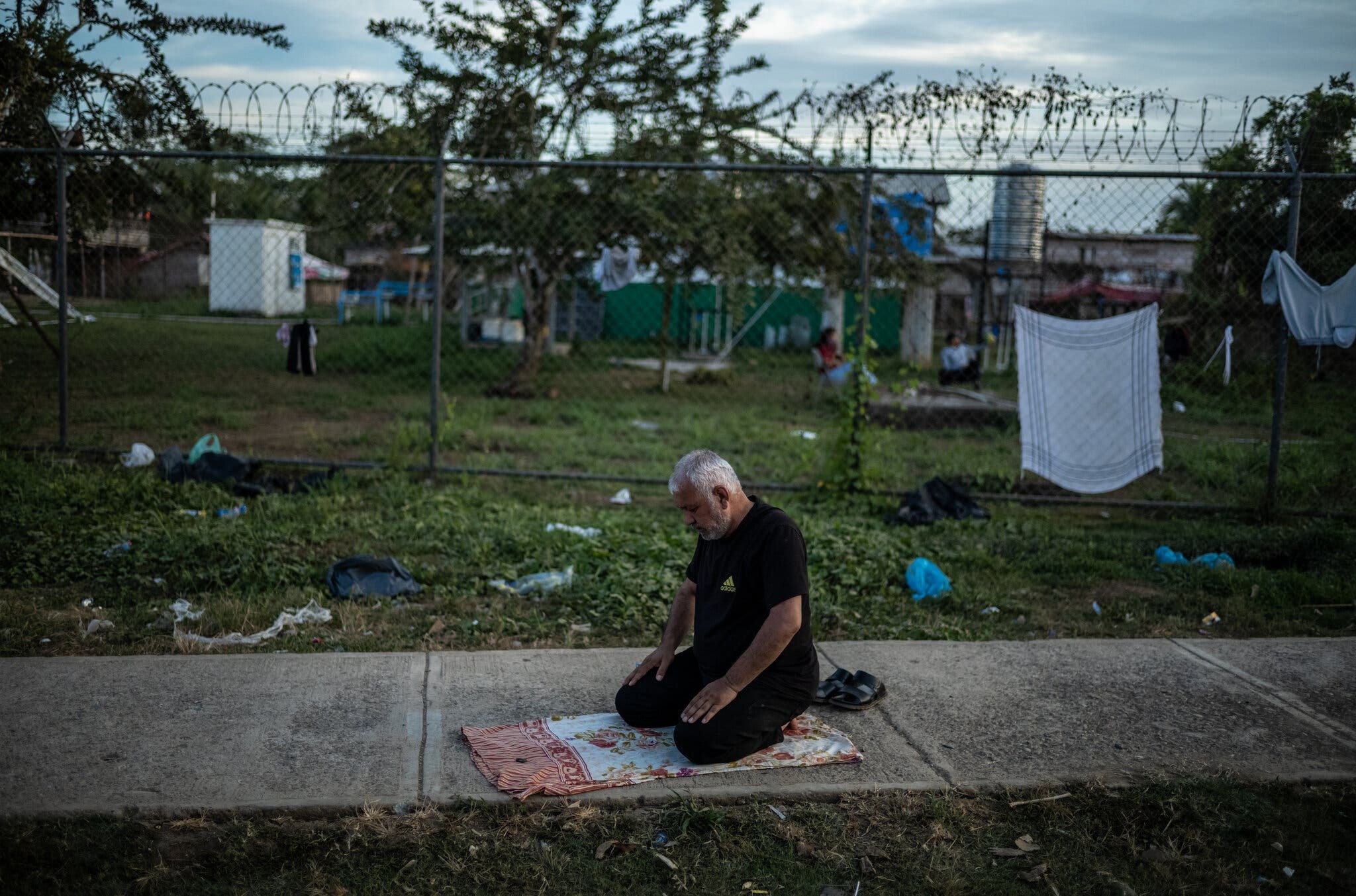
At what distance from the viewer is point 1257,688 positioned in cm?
446

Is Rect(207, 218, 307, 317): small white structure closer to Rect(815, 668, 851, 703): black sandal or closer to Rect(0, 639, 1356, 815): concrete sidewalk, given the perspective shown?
Rect(0, 639, 1356, 815): concrete sidewalk

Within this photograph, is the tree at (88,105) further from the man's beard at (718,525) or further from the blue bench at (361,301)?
the blue bench at (361,301)

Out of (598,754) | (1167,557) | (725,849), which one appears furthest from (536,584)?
(1167,557)

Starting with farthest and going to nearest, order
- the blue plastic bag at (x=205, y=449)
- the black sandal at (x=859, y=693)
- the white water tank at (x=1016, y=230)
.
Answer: the white water tank at (x=1016, y=230) → the blue plastic bag at (x=205, y=449) → the black sandal at (x=859, y=693)

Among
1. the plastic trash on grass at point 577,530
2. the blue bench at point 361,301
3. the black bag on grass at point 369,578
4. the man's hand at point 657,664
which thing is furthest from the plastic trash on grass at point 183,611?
the blue bench at point 361,301

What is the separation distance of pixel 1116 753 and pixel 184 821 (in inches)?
126

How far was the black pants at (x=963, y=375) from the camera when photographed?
1700cm

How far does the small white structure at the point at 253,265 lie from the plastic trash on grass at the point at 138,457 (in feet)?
37.5

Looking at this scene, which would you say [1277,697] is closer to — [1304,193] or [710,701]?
[710,701]

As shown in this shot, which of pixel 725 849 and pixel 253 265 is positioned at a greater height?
pixel 253 265

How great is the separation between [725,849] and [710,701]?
0.51 meters

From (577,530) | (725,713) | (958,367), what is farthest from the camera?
(958,367)

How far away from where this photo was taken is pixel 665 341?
15.2 m

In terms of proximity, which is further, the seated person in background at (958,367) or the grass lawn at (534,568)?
the seated person in background at (958,367)
